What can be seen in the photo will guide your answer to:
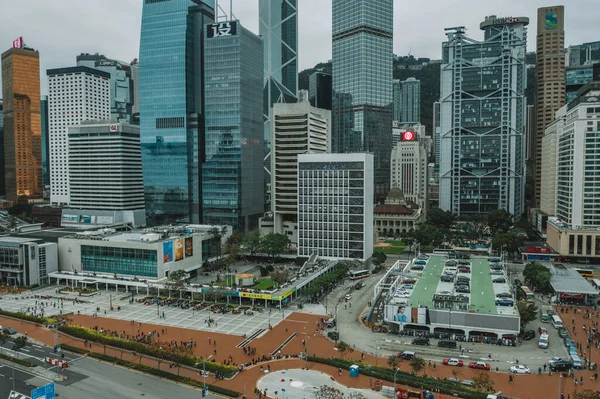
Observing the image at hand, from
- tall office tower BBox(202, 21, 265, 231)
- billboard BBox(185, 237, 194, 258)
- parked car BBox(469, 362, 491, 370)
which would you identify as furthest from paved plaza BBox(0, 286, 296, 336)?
tall office tower BBox(202, 21, 265, 231)

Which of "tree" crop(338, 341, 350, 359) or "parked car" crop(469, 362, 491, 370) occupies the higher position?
"tree" crop(338, 341, 350, 359)

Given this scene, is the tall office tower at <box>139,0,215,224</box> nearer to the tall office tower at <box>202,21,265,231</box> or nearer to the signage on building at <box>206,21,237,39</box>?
the tall office tower at <box>202,21,265,231</box>

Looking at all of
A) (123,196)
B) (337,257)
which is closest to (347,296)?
(337,257)

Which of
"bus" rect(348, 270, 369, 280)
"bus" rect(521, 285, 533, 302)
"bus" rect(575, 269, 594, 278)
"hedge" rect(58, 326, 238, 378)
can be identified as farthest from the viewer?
"bus" rect(348, 270, 369, 280)

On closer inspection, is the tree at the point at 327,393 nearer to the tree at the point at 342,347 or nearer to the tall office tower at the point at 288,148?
the tree at the point at 342,347

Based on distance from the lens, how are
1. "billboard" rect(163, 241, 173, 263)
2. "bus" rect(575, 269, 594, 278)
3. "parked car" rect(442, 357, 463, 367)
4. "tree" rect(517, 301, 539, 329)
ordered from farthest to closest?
"bus" rect(575, 269, 594, 278) → "billboard" rect(163, 241, 173, 263) → "tree" rect(517, 301, 539, 329) → "parked car" rect(442, 357, 463, 367)

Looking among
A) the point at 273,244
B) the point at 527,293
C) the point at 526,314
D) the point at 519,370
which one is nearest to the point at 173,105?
the point at 273,244

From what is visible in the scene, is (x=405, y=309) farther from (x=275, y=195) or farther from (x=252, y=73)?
Result: (x=252, y=73)
